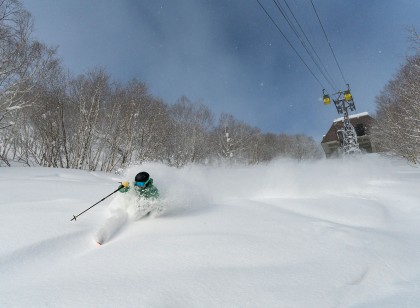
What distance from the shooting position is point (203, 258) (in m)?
2.31

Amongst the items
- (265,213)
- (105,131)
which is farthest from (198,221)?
(105,131)

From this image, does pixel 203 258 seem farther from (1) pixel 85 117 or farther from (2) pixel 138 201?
(1) pixel 85 117

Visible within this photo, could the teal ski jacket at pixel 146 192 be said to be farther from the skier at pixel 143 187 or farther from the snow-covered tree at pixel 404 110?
the snow-covered tree at pixel 404 110

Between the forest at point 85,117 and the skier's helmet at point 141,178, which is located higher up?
the forest at point 85,117

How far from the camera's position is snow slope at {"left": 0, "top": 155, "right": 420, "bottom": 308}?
5.91ft

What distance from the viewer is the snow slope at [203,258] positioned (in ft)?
5.91

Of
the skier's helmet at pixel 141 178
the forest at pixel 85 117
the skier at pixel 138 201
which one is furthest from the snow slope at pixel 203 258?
the forest at pixel 85 117

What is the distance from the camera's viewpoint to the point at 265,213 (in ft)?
12.9

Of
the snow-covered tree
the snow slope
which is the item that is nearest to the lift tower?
the snow-covered tree

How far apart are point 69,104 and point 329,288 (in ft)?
62.3

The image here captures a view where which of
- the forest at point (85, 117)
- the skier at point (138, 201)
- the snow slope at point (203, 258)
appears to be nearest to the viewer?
the snow slope at point (203, 258)

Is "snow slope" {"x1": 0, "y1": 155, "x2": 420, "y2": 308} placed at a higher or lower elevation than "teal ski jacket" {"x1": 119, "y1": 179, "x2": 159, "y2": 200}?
lower

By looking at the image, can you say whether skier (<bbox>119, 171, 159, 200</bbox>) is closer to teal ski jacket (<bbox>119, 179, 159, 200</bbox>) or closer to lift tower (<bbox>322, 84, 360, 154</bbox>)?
teal ski jacket (<bbox>119, 179, 159, 200</bbox>)

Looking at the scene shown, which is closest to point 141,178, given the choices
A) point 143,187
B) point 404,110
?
point 143,187
